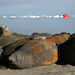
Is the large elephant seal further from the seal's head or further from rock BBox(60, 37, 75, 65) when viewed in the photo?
the seal's head

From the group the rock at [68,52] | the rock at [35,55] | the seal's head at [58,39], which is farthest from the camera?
the seal's head at [58,39]

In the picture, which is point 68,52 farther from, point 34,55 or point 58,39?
point 34,55

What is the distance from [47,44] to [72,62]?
932 mm

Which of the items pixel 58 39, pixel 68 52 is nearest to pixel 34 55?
pixel 68 52

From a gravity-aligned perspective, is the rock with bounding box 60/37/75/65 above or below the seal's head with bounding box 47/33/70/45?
below

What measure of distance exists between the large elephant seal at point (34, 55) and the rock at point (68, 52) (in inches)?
10.9

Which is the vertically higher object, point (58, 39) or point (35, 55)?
point (58, 39)

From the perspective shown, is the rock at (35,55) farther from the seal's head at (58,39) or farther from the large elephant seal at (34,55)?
the seal's head at (58,39)

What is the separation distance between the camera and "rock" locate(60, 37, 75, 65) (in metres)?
5.01

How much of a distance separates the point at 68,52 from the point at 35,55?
1100mm

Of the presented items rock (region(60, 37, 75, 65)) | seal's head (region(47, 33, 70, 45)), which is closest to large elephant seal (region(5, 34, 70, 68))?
rock (region(60, 37, 75, 65))

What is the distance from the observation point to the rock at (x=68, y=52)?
5012mm

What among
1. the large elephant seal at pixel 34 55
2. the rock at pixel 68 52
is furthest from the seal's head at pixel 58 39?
the large elephant seal at pixel 34 55

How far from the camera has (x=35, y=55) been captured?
4.68 metres
